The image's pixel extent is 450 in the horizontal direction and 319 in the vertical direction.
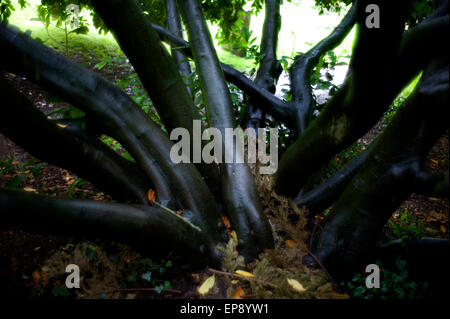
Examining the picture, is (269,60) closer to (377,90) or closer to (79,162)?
(377,90)

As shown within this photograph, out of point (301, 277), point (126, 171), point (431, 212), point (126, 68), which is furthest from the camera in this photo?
point (126, 68)

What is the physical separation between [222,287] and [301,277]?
51 centimetres

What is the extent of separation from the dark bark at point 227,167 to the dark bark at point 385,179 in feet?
1.51

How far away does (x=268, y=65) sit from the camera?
142 inches

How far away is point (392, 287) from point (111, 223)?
1866mm

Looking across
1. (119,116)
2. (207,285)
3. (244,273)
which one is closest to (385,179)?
(244,273)

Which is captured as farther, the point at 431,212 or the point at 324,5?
the point at 324,5

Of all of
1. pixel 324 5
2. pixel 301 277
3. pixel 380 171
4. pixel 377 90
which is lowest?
pixel 301 277

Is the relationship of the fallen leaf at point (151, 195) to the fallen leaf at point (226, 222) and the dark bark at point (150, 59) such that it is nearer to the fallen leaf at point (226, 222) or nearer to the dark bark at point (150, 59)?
the dark bark at point (150, 59)

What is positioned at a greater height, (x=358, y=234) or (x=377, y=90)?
(x=377, y=90)

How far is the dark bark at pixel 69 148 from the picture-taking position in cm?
139

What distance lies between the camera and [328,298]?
166 cm

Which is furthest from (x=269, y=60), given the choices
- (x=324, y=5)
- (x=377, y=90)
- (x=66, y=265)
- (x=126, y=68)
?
(x=126, y=68)

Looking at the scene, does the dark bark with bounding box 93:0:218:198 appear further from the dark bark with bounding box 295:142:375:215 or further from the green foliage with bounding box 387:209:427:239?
the green foliage with bounding box 387:209:427:239
